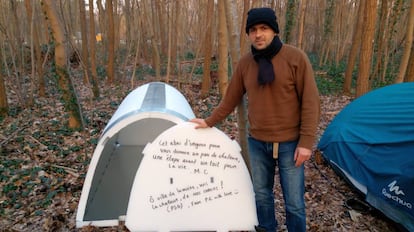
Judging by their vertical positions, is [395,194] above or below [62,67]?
below

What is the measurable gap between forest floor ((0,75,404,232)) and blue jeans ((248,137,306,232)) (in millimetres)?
908

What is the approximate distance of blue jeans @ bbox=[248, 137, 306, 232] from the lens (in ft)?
7.95

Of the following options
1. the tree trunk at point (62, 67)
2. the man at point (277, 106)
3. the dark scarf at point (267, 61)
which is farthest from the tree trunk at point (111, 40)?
the dark scarf at point (267, 61)

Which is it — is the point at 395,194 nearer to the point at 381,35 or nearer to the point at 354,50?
the point at 354,50

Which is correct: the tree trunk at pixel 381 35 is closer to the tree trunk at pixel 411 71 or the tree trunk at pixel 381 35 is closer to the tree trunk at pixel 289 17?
the tree trunk at pixel 289 17

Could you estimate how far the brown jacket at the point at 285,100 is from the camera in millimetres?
2222

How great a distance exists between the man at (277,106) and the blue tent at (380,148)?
4.43 ft

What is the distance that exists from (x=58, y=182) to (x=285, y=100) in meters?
3.67

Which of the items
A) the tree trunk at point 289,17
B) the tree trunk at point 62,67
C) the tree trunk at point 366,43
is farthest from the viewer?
the tree trunk at point 289,17

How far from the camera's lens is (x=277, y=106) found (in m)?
2.32

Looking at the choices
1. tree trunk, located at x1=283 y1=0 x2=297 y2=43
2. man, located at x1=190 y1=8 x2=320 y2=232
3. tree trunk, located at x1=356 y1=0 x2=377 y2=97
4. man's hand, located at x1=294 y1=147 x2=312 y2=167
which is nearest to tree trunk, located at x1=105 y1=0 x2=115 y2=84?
tree trunk, located at x1=283 y1=0 x2=297 y2=43

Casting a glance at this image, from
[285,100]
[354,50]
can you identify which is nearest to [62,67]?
[285,100]

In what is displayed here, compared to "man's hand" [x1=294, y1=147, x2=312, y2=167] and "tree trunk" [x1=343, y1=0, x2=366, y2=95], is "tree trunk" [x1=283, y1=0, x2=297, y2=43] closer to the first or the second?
"tree trunk" [x1=343, y1=0, x2=366, y2=95]

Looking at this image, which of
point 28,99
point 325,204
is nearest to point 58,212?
point 325,204
